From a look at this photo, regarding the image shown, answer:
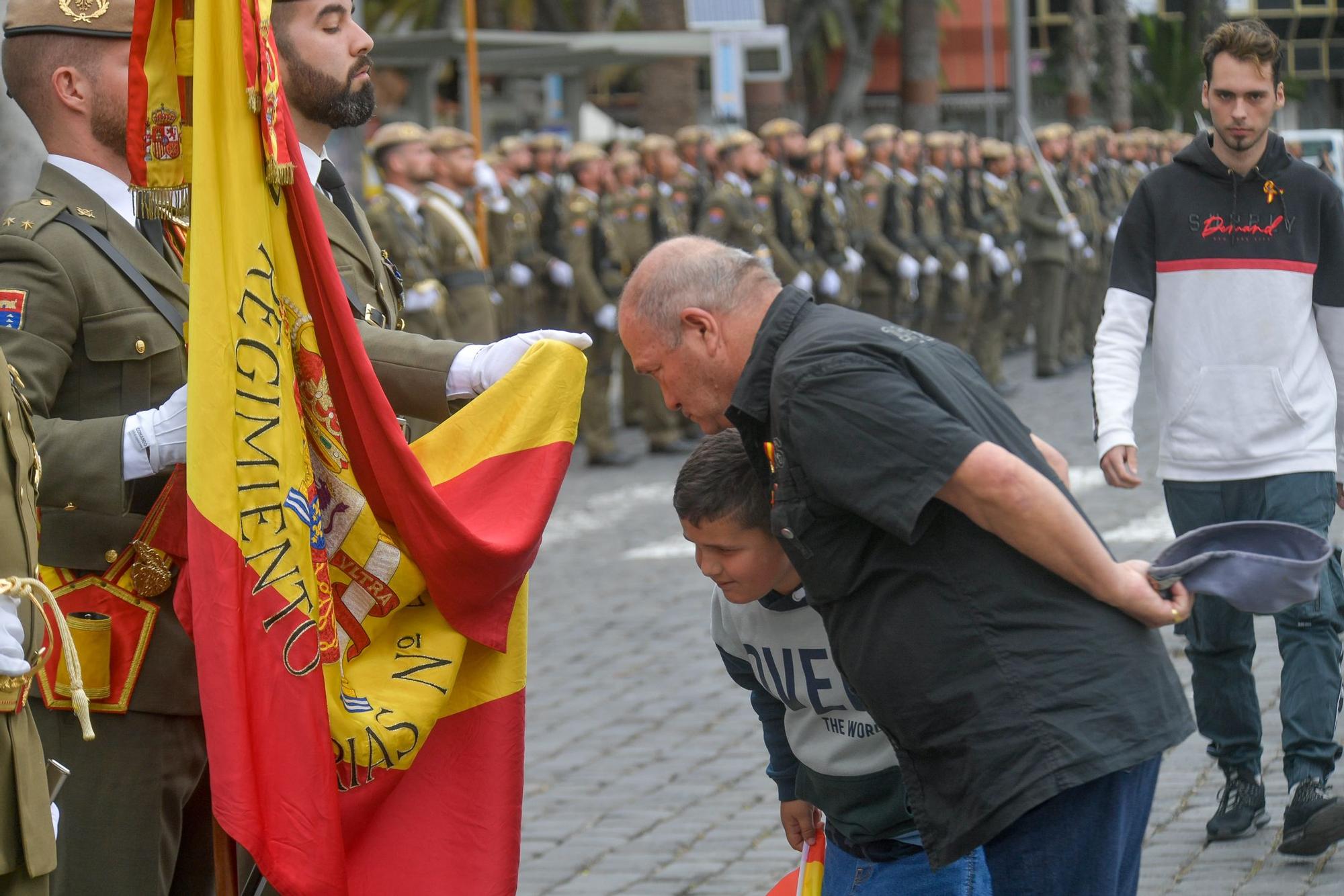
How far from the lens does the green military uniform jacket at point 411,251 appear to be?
1185 centimetres

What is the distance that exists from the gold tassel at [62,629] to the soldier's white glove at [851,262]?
13.5 metres

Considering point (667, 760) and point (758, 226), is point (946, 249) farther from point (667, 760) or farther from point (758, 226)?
point (667, 760)

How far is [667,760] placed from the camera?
243 inches

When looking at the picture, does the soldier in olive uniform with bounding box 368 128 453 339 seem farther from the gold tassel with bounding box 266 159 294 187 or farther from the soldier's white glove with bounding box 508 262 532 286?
the gold tassel with bounding box 266 159 294 187

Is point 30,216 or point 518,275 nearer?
point 30,216

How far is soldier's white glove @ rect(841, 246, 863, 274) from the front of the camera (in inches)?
640

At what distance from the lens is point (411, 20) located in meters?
36.1

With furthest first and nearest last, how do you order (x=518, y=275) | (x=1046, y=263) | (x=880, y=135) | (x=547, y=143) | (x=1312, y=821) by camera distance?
(x=1046, y=263)
(x=880, y=135)
(x=547, y=143)
(x=518, y=275)
(x=1312, y=821)

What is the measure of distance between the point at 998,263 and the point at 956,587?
49.6 feet

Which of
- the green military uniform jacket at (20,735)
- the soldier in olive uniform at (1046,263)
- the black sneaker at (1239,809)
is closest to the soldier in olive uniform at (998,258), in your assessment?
the soldier in olive uniform at (1046,263)

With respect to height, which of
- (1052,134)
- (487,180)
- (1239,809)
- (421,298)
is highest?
(487,180)

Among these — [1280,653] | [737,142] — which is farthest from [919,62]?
[1280,653]

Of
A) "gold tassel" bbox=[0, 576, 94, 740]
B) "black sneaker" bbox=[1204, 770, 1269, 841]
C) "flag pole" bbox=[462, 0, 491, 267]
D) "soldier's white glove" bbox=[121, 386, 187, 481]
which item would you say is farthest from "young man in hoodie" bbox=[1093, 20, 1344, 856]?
"flag pole" bbox=[462, 0, 491, 267]

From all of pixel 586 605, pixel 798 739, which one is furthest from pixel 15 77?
pixel 586 605
